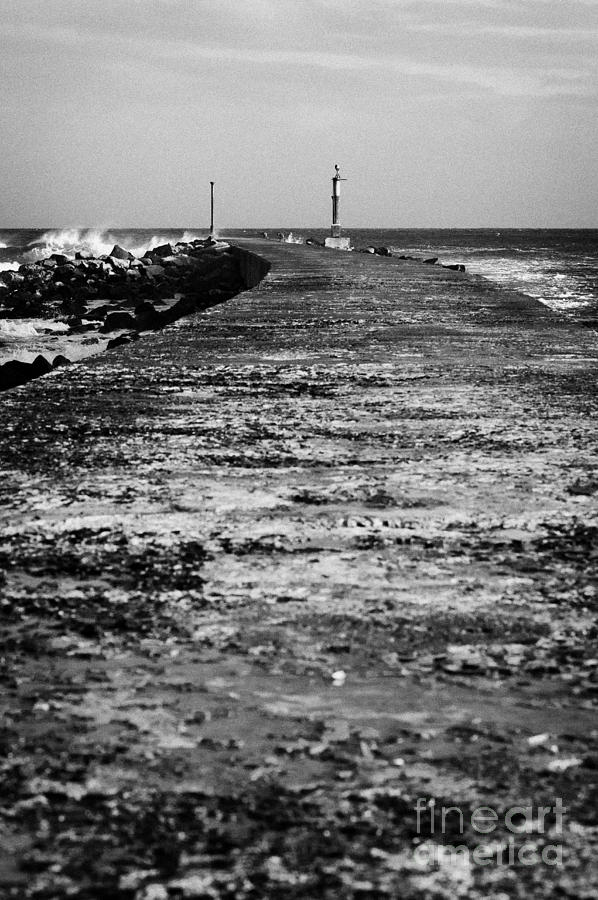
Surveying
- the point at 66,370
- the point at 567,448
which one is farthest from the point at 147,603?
the point at 66,370

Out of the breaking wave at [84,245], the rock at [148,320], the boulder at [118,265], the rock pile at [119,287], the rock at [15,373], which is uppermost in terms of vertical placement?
the breaking wave at [84,245]

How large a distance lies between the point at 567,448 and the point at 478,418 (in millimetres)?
371

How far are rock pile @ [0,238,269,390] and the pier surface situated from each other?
4.18 meters

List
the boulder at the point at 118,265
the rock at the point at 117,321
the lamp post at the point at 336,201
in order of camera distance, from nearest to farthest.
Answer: the rock at the point at 117,321 < the boulder at the point at 118,265 < the lamp post at the point at 336,201

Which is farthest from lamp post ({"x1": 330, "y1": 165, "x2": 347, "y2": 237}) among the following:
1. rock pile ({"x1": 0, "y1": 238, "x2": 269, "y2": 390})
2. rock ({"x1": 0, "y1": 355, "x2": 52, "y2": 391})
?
rock ({"x1": 0, "y1": 355, "x2": 52, "y2": 391})

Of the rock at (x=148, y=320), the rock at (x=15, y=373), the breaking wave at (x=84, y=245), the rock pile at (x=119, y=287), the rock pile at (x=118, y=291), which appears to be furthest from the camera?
the breaking wave at (x=84, y=245)

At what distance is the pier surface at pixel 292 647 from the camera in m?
0.81

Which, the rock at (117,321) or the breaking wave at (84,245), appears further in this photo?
the breaking wave at (84,245)

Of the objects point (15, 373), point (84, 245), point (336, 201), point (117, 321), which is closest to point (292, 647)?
point (15, 373)

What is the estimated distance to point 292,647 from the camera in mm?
1192

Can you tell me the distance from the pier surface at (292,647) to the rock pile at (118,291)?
13.7 ft

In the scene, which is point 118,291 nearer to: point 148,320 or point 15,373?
point 148,320

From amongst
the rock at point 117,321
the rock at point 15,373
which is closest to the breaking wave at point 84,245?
the rock at point 117,321

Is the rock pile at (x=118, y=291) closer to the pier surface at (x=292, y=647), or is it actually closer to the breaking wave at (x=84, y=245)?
the pier surface at (x=292, y=647)
